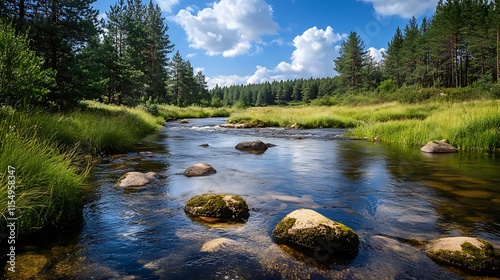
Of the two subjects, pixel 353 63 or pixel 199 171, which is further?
pixel 353 63

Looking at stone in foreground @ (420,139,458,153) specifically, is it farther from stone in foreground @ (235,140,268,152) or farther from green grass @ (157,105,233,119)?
green grass @ (157,105,233,119)

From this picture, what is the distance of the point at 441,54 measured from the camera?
60906 mm

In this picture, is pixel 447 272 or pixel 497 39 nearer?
pixel 447 272

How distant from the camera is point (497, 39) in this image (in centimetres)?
4775

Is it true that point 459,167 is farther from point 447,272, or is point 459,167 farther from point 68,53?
point 68,53

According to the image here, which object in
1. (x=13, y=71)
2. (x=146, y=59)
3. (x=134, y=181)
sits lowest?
(x=134, y=181)

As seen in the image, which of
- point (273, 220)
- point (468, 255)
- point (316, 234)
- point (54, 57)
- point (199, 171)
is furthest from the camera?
point (54, 57)

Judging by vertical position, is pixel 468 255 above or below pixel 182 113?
below

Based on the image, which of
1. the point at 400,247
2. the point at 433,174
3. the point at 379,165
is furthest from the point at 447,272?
the point at 379,165

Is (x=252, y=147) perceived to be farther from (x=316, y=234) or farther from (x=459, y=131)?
(x=316, y=234)

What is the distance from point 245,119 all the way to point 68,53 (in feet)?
52.8

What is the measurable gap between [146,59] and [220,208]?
52.9m

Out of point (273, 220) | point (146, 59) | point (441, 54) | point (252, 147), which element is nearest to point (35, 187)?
point (273, 220)

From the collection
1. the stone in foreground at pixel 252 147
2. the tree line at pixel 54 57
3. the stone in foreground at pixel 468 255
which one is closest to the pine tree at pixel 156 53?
the tree line at pixel 54 57
